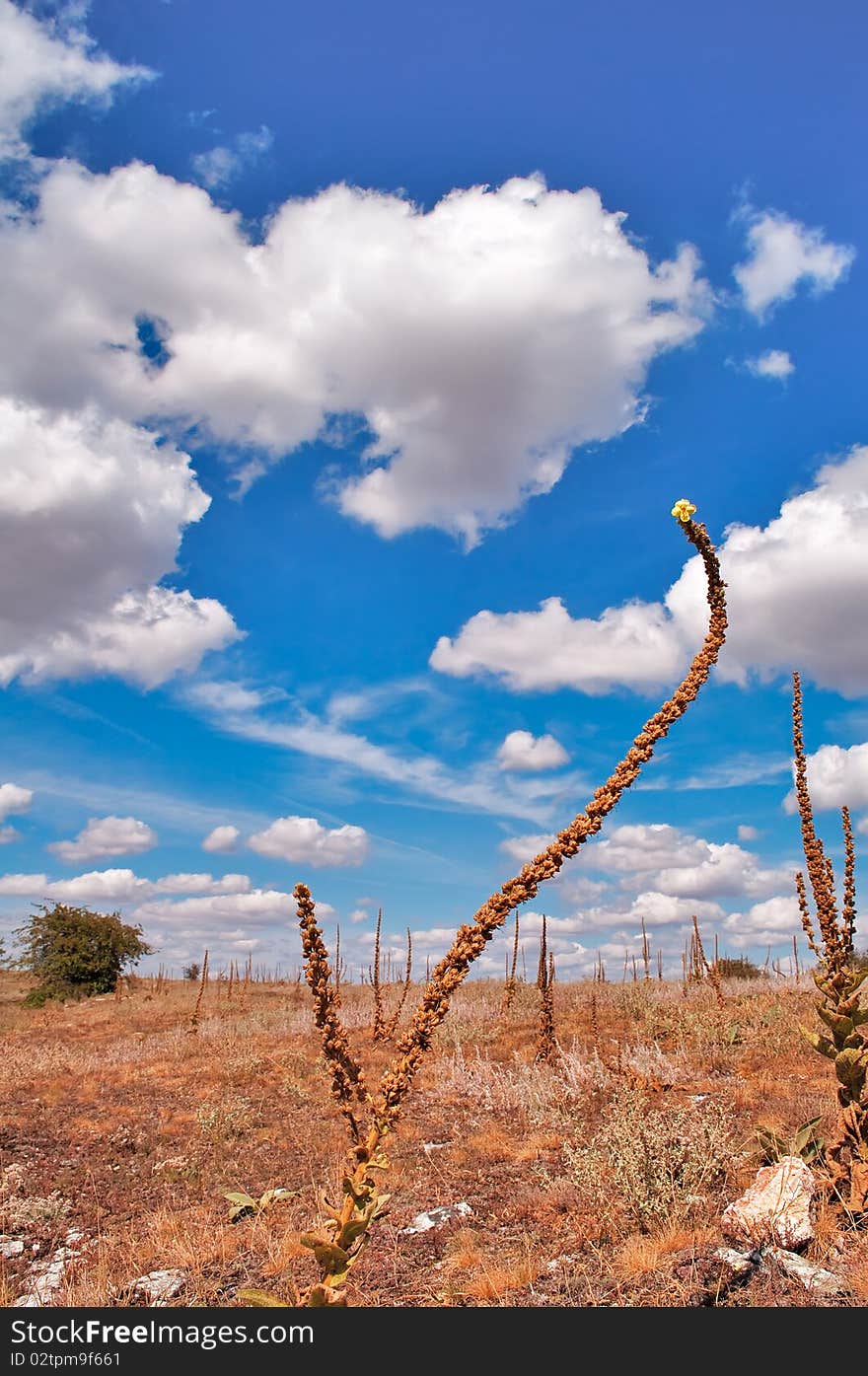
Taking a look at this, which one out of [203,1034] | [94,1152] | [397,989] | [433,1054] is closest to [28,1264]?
[94,1152]

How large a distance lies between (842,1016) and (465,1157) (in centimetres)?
709

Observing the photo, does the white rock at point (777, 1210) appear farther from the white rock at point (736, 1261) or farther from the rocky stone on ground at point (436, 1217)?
the rocky stone on ground at point (436, 1217)

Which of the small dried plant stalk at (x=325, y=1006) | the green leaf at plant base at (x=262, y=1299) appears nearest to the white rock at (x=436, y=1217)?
the green leaf at plant base at (x=262, y=1299)

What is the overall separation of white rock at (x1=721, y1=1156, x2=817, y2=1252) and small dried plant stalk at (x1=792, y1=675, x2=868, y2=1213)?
0.40m

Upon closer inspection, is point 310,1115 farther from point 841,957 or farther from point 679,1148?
point 841,957

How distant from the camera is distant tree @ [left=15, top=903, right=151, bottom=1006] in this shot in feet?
161

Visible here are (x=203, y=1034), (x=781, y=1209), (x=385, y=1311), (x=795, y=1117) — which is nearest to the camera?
(x=385, y=1311)

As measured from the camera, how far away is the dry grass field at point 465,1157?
753 centimetres

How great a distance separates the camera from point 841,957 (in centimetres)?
754

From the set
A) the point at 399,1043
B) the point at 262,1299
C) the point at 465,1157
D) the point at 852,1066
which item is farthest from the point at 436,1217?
the point at 399,1043

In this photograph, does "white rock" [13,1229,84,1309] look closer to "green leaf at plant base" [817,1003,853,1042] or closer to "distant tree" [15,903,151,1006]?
"green leaf at plant base" [817,1003,853,1042]

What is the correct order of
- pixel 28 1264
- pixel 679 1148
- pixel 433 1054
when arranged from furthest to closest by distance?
pixel 433 1054 < pixel 28 1264 < pixel 679 1148

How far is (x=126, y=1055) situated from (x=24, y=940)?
3338 cm

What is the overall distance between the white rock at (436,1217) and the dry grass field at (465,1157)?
92mm
